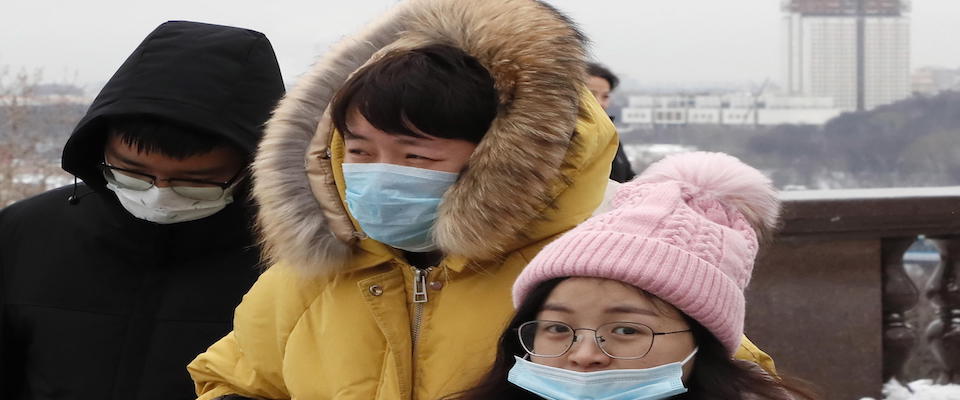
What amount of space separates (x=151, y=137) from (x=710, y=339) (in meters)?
1.57

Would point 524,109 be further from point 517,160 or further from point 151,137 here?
point 151,137

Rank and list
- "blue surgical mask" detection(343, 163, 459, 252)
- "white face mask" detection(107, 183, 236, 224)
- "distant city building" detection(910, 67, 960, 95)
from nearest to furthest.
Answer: "blue surgical mask" detection(343, 163, 459, 252) < "white face mask" detection(107, 183, 236, 224) < "distant city building" detection(910, 67, 960, 95)

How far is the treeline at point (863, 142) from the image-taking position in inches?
309

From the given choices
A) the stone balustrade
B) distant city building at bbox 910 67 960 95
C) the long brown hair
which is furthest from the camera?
distant city building at bbox 910 67 960 95

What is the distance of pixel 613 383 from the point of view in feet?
6.31

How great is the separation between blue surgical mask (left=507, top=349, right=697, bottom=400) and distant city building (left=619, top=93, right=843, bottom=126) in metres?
6.60

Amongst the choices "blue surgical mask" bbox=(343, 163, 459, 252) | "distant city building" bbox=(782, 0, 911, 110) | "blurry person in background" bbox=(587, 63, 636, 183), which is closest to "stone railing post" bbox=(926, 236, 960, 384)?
"blurry person in background" bbox=(587, 63, 636, 183)

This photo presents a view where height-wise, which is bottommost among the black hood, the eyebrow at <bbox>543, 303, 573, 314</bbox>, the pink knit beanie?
the eyebrow at <bbox>543, 303, 573, 314</bbox>

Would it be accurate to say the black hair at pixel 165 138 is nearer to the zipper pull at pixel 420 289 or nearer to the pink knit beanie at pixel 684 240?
the zipper pull at pixel 420 289

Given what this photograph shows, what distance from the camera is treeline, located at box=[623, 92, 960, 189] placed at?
7.85 m

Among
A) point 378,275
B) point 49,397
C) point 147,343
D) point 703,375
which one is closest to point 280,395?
point 378,275

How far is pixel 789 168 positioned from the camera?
7449 millimetres

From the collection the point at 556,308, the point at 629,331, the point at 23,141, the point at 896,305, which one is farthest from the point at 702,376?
the point at 23,141

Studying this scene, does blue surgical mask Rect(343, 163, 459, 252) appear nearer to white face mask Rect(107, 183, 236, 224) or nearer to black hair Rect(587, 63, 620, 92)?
white face mask Rect(107, 183, 236, 224)
